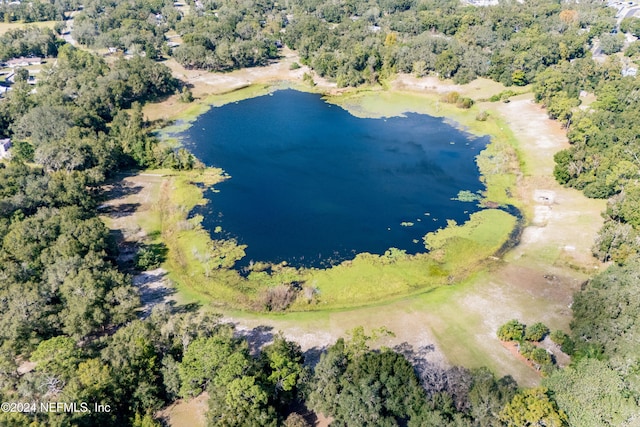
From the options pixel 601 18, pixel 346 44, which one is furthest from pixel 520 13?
pixel 346 44

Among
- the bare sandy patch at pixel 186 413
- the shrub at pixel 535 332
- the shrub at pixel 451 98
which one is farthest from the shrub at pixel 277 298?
the shrub at pixel 451 98

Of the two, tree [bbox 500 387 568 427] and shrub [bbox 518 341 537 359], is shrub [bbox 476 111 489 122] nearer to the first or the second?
shrub [bbox 518 341 537 359]

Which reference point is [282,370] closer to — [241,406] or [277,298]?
[241,406]

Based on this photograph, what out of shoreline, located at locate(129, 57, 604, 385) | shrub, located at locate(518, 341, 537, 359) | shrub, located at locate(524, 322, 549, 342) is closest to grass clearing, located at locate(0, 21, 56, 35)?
shoreline, located at locate(129, 57, 604, 385)

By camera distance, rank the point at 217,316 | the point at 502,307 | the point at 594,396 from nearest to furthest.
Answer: the point at 594,396
the point at 217,316
the point at 502,307

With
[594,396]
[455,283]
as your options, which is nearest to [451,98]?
[455,283]

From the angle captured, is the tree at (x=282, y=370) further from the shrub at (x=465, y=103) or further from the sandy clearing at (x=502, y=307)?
the shrub at (x=465, y=103)
